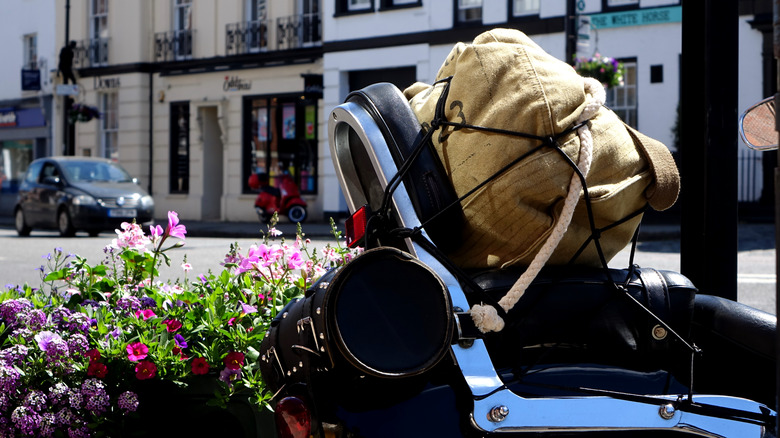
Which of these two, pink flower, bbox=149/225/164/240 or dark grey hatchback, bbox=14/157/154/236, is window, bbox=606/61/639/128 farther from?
pink flower, bbox=149/225/164/240

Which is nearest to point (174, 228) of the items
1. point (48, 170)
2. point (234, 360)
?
point (234, 360)

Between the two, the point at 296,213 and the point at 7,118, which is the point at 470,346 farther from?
the point at 7,118

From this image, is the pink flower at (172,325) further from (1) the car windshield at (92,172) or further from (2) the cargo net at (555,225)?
(1) the car windshield at (92,172)

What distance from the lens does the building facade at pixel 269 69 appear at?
19.5 m

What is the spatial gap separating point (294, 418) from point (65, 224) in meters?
17.7

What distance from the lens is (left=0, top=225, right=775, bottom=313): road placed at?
9.59 meters

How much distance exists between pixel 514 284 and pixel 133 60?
1088 inches

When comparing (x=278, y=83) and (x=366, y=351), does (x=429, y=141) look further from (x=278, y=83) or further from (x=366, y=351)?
(x=278, y=83)

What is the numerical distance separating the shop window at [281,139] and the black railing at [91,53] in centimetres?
618

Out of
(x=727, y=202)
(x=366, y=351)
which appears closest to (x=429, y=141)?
(x=366, y=351)

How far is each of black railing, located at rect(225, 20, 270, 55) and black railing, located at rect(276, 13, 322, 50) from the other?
478 mm

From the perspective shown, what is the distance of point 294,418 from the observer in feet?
5.92

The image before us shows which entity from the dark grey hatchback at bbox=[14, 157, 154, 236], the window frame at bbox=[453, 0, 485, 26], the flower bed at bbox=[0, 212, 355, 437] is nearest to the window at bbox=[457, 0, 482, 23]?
the window frame at bbox=[453, 0, 485, 26]

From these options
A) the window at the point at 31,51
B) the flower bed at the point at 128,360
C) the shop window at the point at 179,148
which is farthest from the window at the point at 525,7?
the flower bed at the point at 128,360
